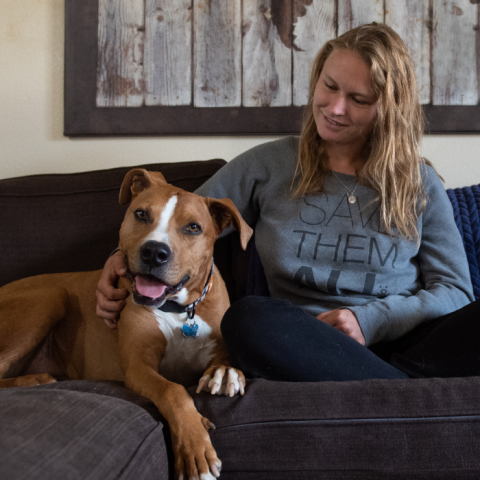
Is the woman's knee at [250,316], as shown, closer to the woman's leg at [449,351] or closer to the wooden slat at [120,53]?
the woman's leg at [449,351]

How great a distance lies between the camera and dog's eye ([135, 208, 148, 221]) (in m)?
1.38

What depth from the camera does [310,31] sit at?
6.93ft

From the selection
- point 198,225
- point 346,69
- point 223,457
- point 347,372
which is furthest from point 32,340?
point 346,69

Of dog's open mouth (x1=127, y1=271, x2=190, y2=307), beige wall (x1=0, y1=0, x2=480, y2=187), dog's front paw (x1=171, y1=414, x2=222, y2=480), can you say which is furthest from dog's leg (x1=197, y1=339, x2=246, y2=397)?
beige wall (x1=0, y1=0, x2=480, y2=187)

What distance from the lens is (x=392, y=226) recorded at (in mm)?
1625

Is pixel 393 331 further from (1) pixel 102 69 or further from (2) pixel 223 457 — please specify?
(1) pixel 102 69

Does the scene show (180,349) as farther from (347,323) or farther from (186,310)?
(347,323)

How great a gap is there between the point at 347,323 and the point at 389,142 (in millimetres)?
706

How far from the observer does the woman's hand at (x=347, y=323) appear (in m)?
1.36

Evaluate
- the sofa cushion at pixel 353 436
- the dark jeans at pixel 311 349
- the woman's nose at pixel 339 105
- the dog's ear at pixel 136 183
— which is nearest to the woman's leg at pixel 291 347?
the dark jeans at pixel 311 349

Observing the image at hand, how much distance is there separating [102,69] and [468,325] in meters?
1.88

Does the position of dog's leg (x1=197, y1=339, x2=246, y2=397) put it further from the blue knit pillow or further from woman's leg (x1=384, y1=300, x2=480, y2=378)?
the blue knit pillow

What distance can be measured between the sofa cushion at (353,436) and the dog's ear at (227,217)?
0.62m

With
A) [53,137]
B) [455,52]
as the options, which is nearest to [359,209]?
[455,52]
